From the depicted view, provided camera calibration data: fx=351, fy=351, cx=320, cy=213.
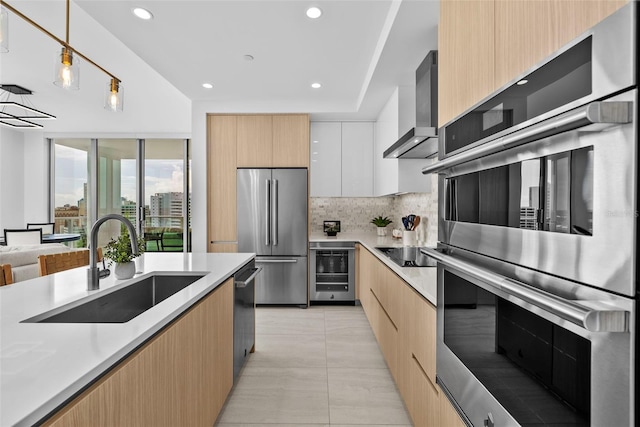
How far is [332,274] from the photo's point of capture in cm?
450

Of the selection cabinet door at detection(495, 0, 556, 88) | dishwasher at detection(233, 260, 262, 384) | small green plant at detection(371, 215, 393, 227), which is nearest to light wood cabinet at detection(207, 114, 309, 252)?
small green plant at detection(371, 215, 393, 227)

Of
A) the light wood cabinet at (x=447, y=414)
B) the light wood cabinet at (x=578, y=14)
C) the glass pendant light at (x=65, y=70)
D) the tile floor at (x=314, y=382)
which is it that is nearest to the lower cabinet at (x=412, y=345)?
the light wood cabinet at (x=447, y=414)

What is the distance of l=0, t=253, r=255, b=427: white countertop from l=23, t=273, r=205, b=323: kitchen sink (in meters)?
Answer: 0.03

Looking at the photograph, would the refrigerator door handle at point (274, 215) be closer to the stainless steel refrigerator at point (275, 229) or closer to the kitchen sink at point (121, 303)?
the stainless steel refrigerator at point (275, 229)

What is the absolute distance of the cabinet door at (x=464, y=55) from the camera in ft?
3.38

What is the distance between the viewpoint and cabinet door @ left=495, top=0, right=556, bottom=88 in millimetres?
754

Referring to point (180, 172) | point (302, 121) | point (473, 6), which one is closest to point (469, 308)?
point (473, 6)

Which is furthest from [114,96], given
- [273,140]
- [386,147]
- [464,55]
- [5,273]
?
[386,147]

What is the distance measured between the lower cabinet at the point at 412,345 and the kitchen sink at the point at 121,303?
120 cm

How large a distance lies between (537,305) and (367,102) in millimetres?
3609

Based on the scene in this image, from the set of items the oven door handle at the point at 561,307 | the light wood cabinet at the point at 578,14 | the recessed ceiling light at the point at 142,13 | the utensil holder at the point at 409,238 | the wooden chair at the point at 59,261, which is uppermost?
the recessed ceiling light at the point at 142,13

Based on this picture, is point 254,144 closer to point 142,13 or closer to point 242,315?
point 142,13

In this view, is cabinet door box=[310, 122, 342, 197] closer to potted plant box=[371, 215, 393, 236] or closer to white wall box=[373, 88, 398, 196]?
white wall box=[373, 88, 398, 196]

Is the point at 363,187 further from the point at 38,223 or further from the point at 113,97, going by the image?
the point at 38,223
